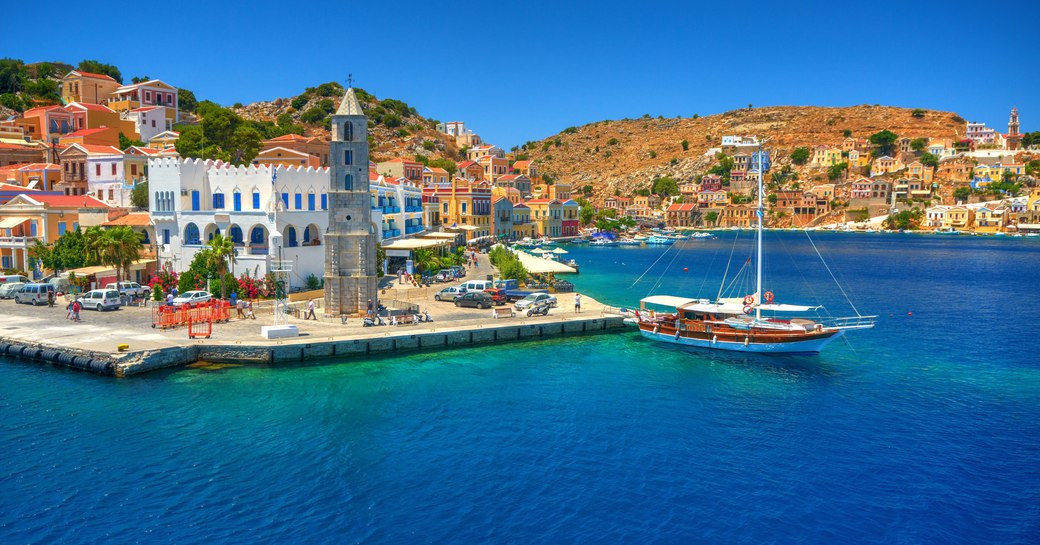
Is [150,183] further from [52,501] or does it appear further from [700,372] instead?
[700,372]

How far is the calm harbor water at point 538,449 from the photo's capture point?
18.5 m

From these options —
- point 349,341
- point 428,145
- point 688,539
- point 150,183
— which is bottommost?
point 688,539

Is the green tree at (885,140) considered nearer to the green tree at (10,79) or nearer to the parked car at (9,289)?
the green tree at (10,79)

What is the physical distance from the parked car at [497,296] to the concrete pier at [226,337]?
9.78 ft

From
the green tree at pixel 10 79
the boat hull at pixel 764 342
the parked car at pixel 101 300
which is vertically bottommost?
the boat hull at pixel 764 342

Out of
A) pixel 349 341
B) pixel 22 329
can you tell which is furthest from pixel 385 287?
pixel 22 329

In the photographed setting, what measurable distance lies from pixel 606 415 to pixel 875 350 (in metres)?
19.2

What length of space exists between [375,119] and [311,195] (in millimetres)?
95154

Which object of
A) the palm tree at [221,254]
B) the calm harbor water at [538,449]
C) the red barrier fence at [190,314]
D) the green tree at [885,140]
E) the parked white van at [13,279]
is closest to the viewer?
the calm harbor water at [538,449]

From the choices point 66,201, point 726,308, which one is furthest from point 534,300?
point 66,201

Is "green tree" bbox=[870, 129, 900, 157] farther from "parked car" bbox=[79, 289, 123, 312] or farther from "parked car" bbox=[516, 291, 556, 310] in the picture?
"parked car" bbox=[79, 289, 123, 312]

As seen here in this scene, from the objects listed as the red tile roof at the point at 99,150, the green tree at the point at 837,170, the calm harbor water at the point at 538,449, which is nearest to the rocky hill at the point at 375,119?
the red tile roof at the point at 99,150

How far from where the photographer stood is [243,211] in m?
43.4

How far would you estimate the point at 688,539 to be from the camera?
18016 mm
